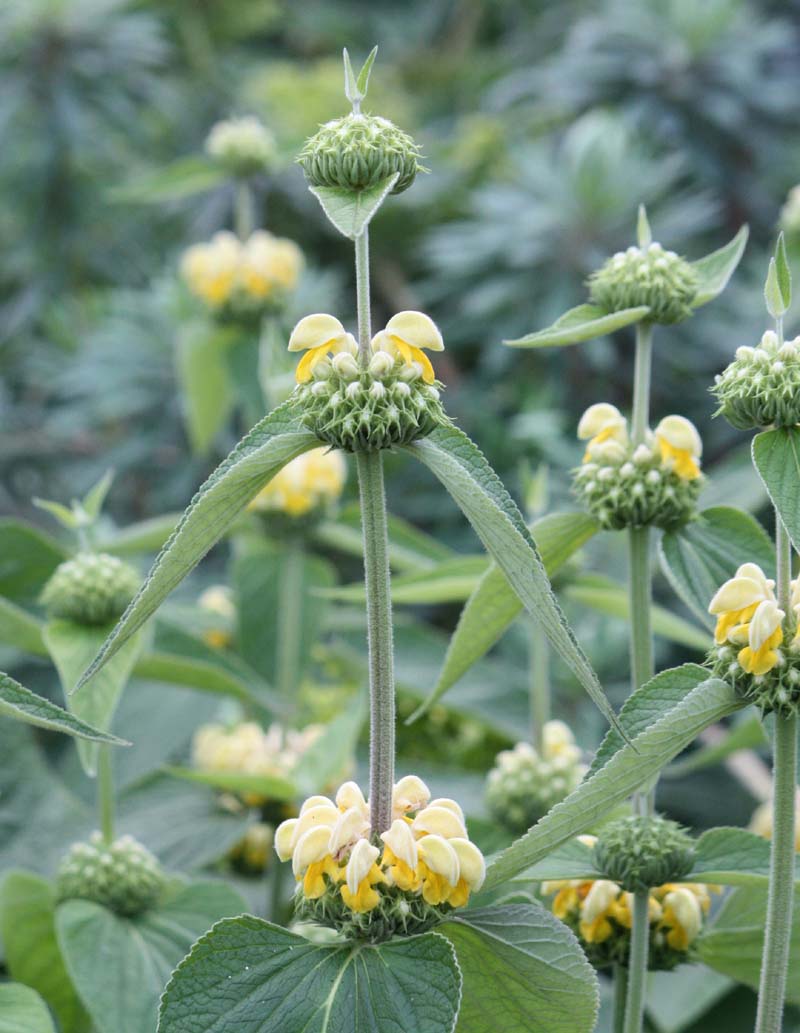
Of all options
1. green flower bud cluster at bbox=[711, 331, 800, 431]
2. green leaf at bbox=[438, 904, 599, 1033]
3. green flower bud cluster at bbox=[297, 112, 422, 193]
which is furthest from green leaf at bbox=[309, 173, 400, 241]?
green leaf at bbox=[438, 904, 599, 1033]

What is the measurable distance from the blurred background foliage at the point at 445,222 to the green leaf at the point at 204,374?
0.66 ft

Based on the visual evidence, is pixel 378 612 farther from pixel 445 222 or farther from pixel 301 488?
pixel 445 222

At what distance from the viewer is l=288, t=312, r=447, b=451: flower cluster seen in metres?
0.46

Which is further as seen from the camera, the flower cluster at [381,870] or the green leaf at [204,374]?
the green leaf at [204,374]

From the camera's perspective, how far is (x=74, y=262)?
1.78m

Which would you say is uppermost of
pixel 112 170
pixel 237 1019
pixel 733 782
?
pixel 112 170

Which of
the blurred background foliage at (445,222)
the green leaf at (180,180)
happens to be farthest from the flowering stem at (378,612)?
the blurred background foliage at (445,222)

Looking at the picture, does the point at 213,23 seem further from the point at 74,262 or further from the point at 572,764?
the point at 572,764

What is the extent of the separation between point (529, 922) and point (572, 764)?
0.99ft

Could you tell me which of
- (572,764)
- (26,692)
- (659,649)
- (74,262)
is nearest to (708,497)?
(659,649)

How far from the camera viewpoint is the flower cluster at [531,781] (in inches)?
30.1

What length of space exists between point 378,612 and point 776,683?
0.44ft

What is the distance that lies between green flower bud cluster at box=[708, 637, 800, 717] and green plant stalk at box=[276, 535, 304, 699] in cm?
51

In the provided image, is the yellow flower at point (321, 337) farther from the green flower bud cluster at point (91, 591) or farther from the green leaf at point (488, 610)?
the green flower bud cluster at point (91, 591)
